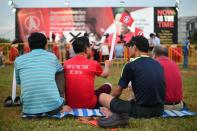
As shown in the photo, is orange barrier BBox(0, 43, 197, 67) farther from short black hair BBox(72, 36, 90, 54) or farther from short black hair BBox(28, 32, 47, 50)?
short black hair BBox(28, 32, 47, 50)

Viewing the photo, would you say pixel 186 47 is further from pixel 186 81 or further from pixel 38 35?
pixel 38 35

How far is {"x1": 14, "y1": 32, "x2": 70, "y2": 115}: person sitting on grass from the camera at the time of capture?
22.7 ft

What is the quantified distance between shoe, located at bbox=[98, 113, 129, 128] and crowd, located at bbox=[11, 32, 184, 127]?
0.01 meters

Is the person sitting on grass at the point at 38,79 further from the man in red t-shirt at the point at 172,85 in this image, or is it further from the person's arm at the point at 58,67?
the man in red t-shirt at the point at 172,85

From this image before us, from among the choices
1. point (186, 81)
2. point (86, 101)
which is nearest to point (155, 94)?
→ point (86, 101)

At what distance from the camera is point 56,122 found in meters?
6.70

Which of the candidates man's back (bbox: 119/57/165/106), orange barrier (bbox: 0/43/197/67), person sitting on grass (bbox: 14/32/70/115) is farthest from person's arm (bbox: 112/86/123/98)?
orange barrier (bbox: 0/43/197/67)

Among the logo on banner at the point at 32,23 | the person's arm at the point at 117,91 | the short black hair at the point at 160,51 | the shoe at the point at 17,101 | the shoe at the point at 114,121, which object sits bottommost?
the shoe at the point at 17,101

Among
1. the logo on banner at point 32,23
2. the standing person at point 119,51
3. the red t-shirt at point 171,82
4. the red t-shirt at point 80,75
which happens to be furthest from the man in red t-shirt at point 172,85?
the logo on banner at point 32,23

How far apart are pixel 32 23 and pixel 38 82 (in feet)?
81.8

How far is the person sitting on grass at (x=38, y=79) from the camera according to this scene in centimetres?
693

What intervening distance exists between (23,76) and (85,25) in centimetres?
2492

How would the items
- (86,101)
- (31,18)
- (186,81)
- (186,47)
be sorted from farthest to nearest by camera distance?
(31,18), (186,47), (186,81), (86,101)

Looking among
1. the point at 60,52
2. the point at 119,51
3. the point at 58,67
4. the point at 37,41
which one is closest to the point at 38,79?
the point at 58,67
